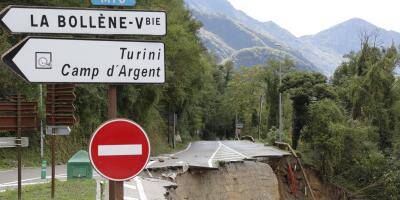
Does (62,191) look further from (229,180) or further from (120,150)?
(229,180)

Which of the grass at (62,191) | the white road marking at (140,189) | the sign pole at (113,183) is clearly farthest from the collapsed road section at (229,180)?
the sign pole at (113,183)

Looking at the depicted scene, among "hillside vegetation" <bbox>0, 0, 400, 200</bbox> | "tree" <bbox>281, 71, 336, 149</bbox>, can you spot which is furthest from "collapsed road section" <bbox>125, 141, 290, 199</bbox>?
"tree" <bbox>281, 71, 336, 149</bbox>

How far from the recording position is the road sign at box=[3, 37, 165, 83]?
5688 millimetres

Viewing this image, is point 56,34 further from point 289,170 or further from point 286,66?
point 286,66

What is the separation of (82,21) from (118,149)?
145 centimetres

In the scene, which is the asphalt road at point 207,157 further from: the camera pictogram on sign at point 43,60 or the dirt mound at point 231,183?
the camera pictogram on sign at point 43,60

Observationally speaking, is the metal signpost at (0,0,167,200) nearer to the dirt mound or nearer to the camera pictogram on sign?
the camera pictogram on sign

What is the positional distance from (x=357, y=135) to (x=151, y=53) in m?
34.5

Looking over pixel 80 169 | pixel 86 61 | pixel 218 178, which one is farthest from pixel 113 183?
pixel 218 178

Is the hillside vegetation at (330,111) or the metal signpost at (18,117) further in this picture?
the hillside vegetation at (330,111)

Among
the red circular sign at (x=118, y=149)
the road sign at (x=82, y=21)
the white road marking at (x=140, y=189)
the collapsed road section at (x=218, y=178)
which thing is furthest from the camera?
the collapsed road section at (x=218, y=178)

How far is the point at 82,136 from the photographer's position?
3291 centimetres

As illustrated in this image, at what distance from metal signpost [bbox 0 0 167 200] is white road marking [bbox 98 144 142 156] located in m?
0.30

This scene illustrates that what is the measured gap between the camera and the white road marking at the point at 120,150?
5629 mm
